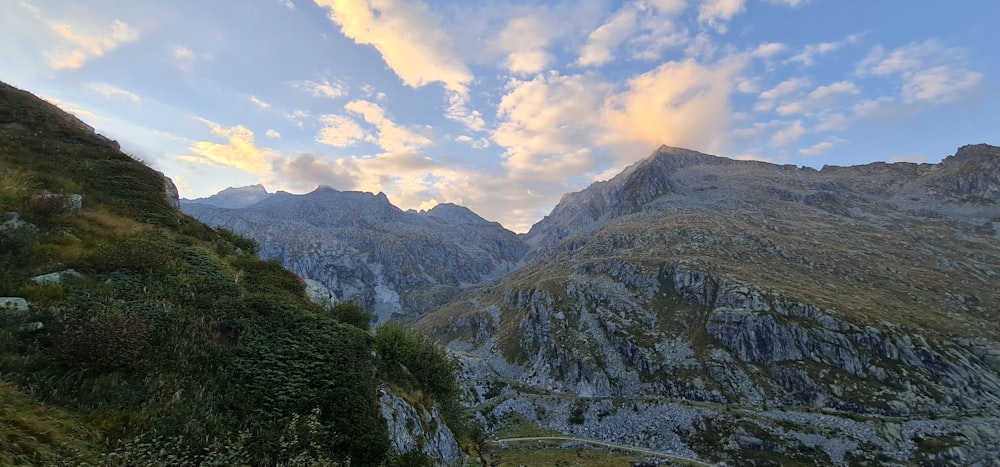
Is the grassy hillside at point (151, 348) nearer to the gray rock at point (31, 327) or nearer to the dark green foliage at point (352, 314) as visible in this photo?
the gray rock at point (31, 327)

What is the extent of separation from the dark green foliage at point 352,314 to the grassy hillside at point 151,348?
7.22ft

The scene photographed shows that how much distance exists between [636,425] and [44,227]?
104 meters

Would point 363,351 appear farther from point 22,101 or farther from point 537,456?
point 537,456

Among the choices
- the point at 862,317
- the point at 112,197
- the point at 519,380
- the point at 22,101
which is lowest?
the point at 519,380

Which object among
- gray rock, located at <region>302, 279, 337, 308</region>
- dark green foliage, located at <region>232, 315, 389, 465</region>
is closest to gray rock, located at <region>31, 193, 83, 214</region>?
gray rock, located at <region>302, 279, 337, 308</region>

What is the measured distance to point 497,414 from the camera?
103625 mm

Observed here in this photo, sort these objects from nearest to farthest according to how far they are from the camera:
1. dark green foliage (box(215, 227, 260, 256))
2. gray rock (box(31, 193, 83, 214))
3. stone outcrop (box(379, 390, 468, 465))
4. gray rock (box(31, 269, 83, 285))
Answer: gray rock (box(31, 269, 83, 285))
stone outcrop (box(379, 390, 468, 465))
gray rock (box(31, 193, 83, 214))
dark green foliage (box(215, 227, 260, 256))

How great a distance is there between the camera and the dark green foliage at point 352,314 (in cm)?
2539

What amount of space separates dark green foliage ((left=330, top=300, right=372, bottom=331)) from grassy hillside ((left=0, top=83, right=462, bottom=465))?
7.22ft

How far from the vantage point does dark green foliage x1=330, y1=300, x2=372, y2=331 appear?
2539 centimetres

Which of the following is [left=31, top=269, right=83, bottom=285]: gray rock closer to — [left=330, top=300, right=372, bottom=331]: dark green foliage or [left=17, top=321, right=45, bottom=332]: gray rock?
[left=17, top=321, right=45, bottom=332]: gray rock

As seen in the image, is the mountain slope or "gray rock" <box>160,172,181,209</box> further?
the mountain slope

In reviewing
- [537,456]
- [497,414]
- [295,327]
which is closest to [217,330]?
[295,327]

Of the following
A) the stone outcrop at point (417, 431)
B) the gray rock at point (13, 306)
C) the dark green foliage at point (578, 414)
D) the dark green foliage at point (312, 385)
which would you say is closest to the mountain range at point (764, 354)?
the dark green foliage at point (578, 414)
